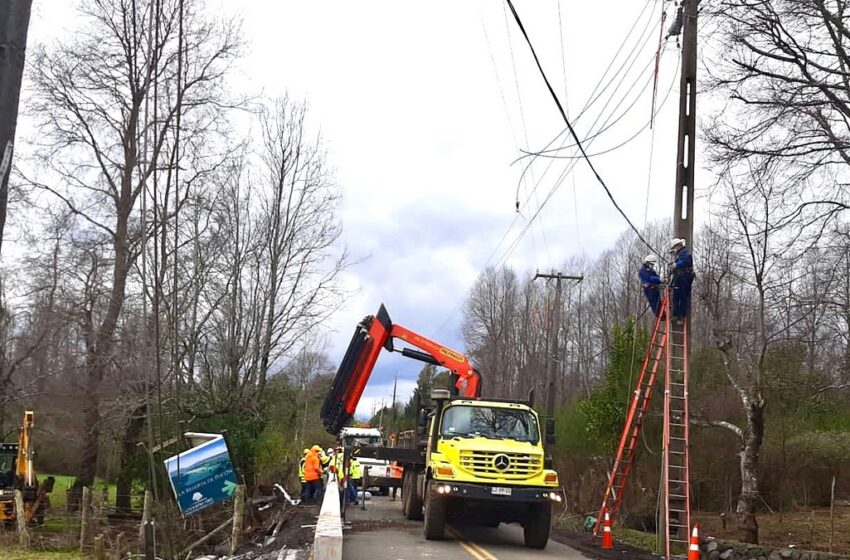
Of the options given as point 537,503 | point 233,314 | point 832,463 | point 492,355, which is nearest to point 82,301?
point 233,314

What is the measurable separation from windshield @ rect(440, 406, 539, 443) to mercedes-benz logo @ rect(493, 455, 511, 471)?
962 mm

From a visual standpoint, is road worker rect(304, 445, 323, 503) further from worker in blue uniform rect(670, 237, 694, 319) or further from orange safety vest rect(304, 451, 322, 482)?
worker in blue uniform rect(670, 237, 694, 319)

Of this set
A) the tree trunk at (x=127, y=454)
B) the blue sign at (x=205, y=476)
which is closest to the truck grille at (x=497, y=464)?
the blue sign at (x=205, y=476)

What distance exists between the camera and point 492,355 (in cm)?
5762

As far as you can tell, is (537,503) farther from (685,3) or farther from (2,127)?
(2,127)

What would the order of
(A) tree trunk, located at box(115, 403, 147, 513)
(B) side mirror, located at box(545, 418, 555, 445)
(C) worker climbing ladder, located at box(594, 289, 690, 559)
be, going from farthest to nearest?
(A) tree trunk, located at box(115, 403, 147, 513), (B) side mirror, located at box(545, 418, 555, 445), (C) worker climbing ladder, located at box(594, 289, 690, 559)

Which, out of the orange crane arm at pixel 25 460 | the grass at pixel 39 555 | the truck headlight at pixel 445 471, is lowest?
the grass at pixel 39 555

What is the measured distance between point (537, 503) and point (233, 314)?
14436 mm

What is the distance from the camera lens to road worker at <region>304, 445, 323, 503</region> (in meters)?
21.0

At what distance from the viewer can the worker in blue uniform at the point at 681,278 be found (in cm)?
1406

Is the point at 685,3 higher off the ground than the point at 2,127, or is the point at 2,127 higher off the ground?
the point at 685,3

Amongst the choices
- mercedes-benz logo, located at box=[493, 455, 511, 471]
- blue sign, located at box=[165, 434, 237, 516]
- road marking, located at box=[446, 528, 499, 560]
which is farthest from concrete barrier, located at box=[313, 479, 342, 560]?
blue sign, located at box=[165, 434, 237, 516]

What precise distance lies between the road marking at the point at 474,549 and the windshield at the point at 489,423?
6.47 ft

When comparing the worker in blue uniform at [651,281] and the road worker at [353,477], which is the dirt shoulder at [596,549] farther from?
the road worker at [353,477]
